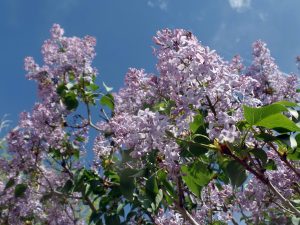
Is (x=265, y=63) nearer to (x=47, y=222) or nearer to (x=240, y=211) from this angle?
(x=240, y=211)

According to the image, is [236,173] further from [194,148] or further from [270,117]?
[270,117]

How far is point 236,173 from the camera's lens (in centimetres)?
206

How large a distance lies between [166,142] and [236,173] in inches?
14.7

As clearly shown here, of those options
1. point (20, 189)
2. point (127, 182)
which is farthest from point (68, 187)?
point (127, 182)

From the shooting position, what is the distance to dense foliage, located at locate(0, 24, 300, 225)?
2.08 m

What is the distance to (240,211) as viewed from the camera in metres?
3.92

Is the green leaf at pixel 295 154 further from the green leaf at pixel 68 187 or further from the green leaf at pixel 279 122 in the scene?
the green leaf at pixel 68 187

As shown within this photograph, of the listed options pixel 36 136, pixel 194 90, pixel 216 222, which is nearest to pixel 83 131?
pixel 36 136

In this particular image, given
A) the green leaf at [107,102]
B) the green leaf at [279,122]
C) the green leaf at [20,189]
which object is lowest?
the green leaf at [279,122]

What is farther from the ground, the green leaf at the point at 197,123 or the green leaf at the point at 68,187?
the green leaf at the point at 68,187

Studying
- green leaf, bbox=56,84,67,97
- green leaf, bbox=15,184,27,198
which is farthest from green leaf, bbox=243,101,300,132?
green leaf, bbox=15,184,27,198

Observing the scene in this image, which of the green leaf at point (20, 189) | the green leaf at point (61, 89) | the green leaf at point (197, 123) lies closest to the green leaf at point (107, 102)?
the green leaf at point (61, 89)

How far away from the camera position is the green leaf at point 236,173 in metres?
2.05

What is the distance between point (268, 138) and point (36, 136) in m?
2.73
